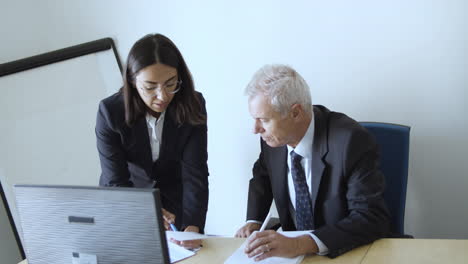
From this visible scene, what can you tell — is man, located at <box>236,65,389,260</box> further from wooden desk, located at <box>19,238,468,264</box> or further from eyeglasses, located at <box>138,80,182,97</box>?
eyeglasses, located at <box>138,80,182,97</box>

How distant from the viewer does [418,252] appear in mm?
1360

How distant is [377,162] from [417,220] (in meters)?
0.84

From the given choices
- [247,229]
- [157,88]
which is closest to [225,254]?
[247,229]

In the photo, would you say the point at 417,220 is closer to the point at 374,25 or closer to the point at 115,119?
the point at 374,25

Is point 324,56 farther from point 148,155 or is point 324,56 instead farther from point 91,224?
point 91,224

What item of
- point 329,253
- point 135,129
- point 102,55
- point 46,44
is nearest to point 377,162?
point 329,253

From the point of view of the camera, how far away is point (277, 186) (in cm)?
183

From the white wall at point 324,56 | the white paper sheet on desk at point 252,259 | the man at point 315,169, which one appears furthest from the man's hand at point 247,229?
the white wall at point 324,56

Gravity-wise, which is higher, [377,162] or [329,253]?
[377,162]

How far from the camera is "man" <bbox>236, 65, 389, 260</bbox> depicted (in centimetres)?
144

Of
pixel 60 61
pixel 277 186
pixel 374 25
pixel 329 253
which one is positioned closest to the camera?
pixel 329 253

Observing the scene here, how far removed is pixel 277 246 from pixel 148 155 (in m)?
0.79

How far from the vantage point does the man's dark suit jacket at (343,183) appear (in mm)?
1466

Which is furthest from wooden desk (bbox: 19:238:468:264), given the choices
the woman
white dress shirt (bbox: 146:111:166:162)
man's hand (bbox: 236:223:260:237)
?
white dress shirt (bbox: 146:111:166:162)
